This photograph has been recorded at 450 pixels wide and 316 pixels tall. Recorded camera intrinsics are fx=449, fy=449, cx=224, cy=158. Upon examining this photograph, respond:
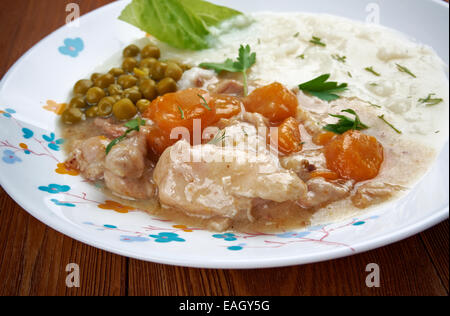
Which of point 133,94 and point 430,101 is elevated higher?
point 430,101

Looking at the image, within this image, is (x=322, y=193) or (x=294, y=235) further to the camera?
→ (x=322, y=193)

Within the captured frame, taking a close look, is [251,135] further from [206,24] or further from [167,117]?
[206,24]

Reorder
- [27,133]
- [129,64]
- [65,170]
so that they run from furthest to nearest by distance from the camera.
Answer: [129,64] < [27,133] < [65,170]

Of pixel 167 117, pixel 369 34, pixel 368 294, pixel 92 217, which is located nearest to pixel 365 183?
pixel 368 294

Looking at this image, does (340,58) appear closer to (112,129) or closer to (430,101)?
(430,101)

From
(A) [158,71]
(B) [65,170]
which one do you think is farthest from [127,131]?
(A) [158,71]

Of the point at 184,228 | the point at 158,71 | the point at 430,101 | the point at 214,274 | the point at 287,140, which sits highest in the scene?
the point at 430,101

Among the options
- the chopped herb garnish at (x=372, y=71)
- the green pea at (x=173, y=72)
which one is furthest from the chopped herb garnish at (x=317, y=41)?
the green pea at (x=173, y=72)

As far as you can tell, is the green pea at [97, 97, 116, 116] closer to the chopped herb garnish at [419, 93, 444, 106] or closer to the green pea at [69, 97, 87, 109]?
the green pea at [69, 97, 87, 109]
